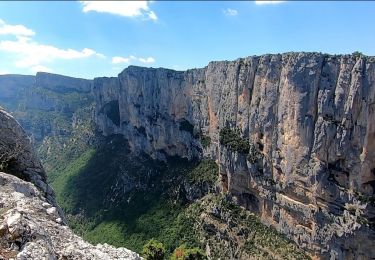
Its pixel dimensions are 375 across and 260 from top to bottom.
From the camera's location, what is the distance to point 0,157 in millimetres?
27922

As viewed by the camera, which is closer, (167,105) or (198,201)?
(198,201)

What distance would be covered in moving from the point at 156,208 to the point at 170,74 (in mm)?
37627

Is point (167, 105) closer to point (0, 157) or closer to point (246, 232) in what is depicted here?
point (246, 232)

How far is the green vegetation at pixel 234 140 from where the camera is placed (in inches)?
3022

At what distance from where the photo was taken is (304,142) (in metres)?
64.6

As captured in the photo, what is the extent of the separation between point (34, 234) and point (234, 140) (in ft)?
216

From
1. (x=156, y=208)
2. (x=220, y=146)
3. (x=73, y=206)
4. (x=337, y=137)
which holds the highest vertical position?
(x=337, y=137)

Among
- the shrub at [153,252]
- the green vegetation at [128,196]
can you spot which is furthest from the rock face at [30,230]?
the green vegetation at [128,196]

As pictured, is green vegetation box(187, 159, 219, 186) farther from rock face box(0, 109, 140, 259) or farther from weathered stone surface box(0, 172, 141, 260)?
weathered stone surface box(0, 172, 141, 260)

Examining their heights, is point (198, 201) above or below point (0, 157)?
below

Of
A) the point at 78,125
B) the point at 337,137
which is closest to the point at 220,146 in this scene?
the point at 337,137

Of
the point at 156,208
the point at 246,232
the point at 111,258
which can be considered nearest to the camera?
the point at 111,258

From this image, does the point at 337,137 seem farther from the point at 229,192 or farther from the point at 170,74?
the point at 170,74

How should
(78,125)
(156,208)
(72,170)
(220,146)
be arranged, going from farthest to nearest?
(78,125) → (72,170) → (156,208) → (220,146)
